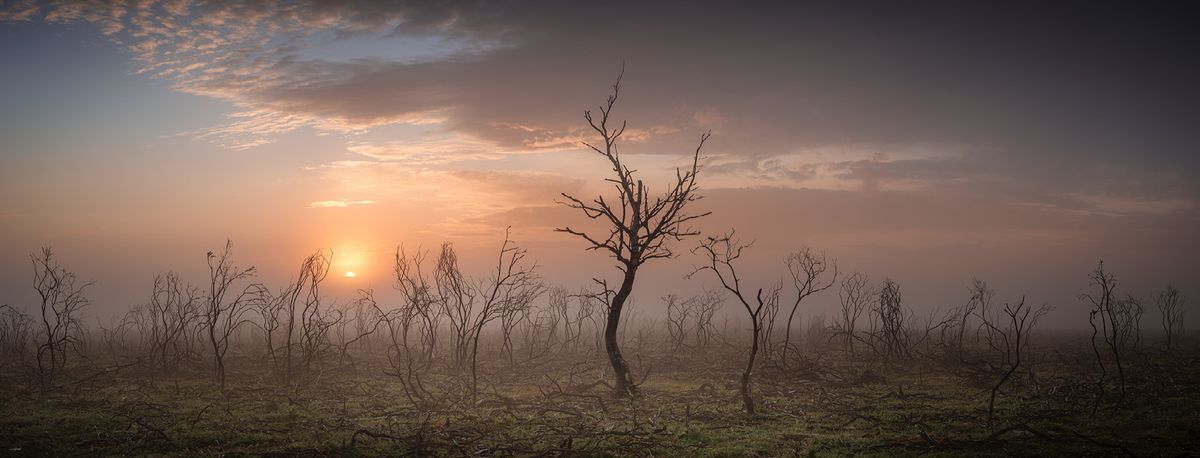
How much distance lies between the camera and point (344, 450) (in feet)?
39.0

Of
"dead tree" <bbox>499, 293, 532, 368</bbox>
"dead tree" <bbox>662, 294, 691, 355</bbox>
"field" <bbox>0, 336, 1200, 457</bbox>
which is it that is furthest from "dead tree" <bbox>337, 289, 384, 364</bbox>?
"dead tree" <bbox>662, 294, 691, 355</bbox>

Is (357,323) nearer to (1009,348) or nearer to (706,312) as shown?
(706,312)

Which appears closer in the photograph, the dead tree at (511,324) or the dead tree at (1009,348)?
the dead tree at (1009,348)

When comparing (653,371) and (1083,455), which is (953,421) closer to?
(1083,455)

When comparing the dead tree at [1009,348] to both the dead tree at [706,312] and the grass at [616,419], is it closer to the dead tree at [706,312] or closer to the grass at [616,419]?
the grass at [616,419]

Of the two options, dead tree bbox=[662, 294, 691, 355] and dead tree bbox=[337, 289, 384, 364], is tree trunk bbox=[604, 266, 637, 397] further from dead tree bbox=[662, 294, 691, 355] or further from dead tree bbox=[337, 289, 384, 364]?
dead tree bbox=[662, 294, 691, 355]

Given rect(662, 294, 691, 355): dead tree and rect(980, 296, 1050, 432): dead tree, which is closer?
rect(980, 296, 1050, 432): dead tree

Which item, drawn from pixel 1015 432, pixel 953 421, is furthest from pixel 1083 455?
pixel 953 421

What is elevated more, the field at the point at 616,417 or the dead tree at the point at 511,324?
the dead tree at the point at 511,324

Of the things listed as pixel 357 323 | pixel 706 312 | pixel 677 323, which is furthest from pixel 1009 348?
pixel 357 323

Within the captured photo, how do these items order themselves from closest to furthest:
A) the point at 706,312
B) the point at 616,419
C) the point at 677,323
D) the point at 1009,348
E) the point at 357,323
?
the point at 616,419, the point at 1009,348, the point at 677,323, the point at 706,312, the point at 357,323

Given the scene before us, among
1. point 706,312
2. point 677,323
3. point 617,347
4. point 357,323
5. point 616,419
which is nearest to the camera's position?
point 616,419

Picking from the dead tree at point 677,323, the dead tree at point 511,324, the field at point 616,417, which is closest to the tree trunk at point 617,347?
the field at point 616,417

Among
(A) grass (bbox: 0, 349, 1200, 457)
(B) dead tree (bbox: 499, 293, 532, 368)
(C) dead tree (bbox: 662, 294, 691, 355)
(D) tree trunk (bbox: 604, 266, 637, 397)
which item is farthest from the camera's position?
(C) dead tree (bbox: 662, 294, 691, 355)
